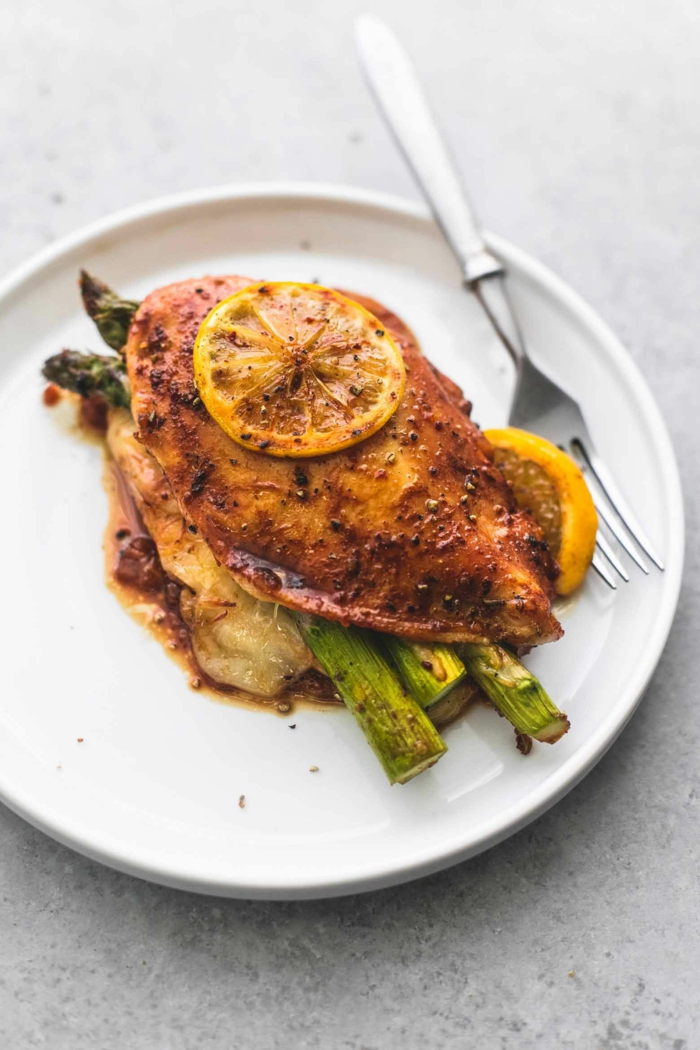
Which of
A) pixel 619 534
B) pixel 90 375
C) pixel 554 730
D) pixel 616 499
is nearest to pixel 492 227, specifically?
pixel 616 499

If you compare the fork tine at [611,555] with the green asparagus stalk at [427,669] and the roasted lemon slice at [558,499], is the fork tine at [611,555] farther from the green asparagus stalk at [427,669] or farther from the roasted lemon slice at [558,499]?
the green asparagus stalk at [427,669]

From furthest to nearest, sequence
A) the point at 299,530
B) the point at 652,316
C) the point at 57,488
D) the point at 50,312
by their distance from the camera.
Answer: the point at 652,316 < the point at 50,312 < the point at 57,488 < the point at 299,530

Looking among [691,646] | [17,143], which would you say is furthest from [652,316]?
[17,143]

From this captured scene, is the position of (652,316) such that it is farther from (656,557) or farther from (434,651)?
(434,651)

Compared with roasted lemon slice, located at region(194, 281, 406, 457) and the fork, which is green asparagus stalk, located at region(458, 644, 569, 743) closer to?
the fork

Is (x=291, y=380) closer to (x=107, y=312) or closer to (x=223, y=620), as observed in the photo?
(x=223, y=620)

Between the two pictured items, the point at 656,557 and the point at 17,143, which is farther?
the point at 17,143
